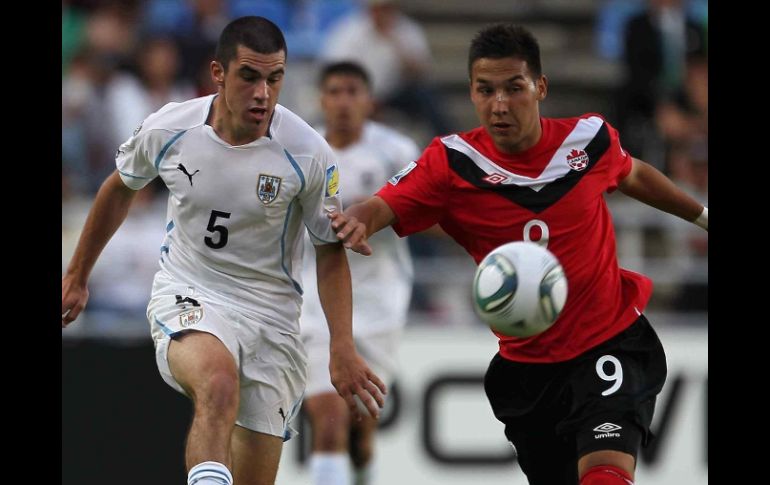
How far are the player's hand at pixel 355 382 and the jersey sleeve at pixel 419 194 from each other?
66 centimetres

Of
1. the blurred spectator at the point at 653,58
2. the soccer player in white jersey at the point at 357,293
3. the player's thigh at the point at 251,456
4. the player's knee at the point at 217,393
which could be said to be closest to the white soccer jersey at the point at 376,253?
the soccer player in white jersey at the point at 357,293

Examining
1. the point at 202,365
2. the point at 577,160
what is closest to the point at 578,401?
the point at 577,160

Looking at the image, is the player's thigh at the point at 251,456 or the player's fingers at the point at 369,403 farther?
the player's thigh at the point at 251,456

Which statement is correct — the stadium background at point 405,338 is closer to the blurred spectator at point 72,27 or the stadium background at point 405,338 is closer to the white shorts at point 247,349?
the blurred spectator at point 72,27

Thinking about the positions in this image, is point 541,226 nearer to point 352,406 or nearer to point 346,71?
point 352,406

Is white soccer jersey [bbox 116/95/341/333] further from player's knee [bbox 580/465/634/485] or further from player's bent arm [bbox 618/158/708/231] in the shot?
player's knee [bbox 580/465/634/485]

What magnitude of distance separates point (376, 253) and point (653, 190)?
334 centimetres

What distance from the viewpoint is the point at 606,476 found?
582 cm

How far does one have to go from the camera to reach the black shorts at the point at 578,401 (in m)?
6.07

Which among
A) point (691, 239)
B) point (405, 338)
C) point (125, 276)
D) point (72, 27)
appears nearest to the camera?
point (405, 338)

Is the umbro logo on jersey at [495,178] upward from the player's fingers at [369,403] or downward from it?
upward

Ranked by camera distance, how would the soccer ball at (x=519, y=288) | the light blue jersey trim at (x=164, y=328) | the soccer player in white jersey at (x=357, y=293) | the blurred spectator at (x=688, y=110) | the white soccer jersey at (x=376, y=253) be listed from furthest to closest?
the blurred spectator at (x=688, y=110) → the white soccer jersey at (x=376, y=253) → the soccer player in white jersey at (x=357, y=293) → the light blue jersey trim at (x=164, y=328) → the soccer ball at (x=519, y=288)

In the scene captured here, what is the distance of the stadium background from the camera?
10633 mm

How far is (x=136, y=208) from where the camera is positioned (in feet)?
37.9
